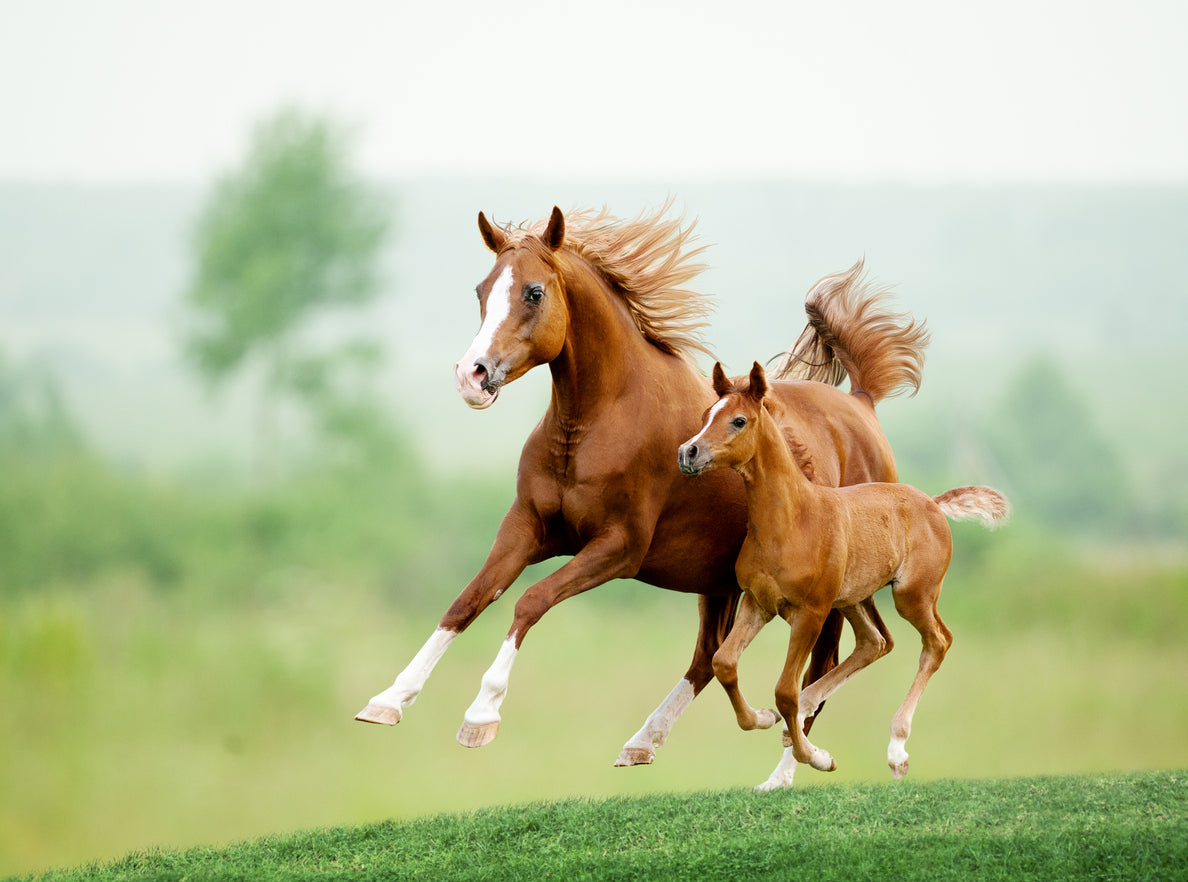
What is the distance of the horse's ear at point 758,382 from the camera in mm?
5062

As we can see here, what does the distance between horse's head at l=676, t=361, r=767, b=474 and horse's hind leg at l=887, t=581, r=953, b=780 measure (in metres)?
1.36

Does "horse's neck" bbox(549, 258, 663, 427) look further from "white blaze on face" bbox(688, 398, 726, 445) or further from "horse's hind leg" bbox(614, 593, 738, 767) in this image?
"horse's hind leg" bbox(614, 593, 738, 767)

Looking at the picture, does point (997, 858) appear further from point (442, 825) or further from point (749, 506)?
point (442, 825)

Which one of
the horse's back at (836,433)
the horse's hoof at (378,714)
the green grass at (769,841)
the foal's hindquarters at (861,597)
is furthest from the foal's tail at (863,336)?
the horse's hoof at (378,714)

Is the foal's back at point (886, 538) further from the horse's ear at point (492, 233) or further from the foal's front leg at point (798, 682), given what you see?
the horse's ear at point (492, 233)

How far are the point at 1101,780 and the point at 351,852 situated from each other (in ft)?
14.0

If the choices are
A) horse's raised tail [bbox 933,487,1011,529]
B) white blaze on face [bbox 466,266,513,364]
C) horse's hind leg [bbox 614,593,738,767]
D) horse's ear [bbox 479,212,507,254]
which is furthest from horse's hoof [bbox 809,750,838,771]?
horse's ear [bbox 479,212,507,254]

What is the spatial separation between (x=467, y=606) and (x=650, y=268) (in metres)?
1.80

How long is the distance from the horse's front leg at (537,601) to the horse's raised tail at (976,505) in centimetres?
200

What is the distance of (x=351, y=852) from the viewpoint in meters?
6.16

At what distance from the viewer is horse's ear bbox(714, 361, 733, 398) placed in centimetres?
507

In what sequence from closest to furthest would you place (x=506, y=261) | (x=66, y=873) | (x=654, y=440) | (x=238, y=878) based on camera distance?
(x=506, y=261) → (x=654, y=440) → (x=238, y=878) → (x=66, y=873)

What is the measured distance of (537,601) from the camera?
507cm

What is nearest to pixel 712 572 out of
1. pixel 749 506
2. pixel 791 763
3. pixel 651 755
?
pixel 749 506
